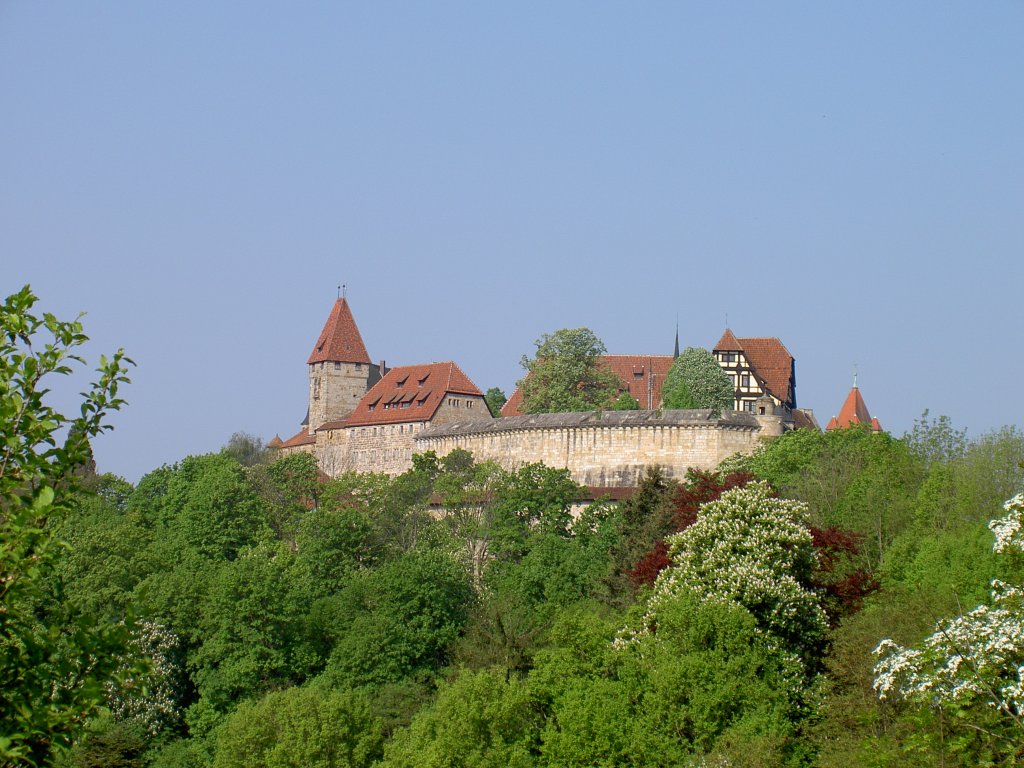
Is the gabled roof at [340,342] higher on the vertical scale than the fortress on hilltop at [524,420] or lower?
higher

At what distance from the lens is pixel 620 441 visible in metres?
65.9

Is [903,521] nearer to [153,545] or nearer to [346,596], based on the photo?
[346,596]

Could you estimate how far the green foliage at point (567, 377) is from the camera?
75125 millimetres

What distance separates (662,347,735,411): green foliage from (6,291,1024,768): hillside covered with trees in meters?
7.88

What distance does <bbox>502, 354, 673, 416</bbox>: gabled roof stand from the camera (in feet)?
254

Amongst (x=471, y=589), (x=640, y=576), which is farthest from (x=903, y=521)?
(x=471, y=589)

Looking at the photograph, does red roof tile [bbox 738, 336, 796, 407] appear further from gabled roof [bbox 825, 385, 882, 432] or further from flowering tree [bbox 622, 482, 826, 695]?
flowering tree [bbox 622, 482, 826, 695]

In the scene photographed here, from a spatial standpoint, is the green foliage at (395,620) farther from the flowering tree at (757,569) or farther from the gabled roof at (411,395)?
the gabled roof at (411,395)

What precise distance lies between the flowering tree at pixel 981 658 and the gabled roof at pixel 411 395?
59849 millimetres

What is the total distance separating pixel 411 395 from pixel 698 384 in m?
15.2

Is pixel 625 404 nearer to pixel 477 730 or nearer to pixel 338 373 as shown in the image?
pixel 338 373

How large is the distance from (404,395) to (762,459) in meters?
24.0

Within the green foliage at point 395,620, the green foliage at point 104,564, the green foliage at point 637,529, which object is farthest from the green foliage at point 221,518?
the green foliage at point 637,529

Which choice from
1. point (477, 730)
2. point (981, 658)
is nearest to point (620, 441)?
point (477, 730)
